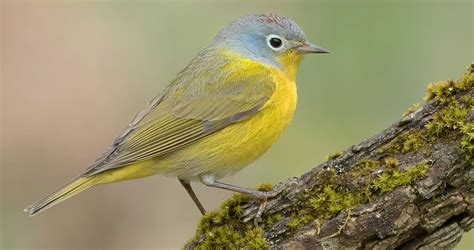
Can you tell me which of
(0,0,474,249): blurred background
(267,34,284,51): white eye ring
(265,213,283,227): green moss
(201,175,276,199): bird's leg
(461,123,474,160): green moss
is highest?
(0,0,474,249): blurred background

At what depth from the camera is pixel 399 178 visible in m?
4.21

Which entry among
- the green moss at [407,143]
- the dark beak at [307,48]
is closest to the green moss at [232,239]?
the green moss at [407,143]

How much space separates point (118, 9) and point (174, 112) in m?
7.04

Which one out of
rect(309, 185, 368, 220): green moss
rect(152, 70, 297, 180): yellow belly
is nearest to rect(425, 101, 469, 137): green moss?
rect(309, 185, 368, 220): green moss

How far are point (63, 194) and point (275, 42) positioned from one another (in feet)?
7.50

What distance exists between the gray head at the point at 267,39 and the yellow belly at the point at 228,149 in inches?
29.5

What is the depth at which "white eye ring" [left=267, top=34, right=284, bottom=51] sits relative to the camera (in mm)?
6354

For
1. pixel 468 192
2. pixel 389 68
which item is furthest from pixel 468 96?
pixel 389 68

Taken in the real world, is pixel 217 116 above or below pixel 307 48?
below

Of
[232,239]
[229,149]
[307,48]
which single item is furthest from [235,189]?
[307,48]

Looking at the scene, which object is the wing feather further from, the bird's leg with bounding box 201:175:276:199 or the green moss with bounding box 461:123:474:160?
the green moss with bounding box 461:123:474:160

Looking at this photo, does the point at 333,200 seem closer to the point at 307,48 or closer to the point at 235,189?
the point at 235,189

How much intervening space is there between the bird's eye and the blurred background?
3.14 meters

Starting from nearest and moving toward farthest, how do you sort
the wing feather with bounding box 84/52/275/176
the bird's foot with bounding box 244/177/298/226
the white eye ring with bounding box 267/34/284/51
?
A: the bird's foot with bounding box 244/177/298/226, the wing feather with bounding box 84/52/275/176, the white eye ring with bounding box 267/34/284/51
